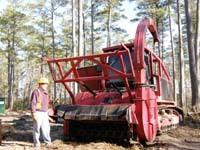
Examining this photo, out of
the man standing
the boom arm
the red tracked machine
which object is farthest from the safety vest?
the boom arm

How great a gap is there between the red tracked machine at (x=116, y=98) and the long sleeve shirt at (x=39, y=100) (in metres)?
0.71

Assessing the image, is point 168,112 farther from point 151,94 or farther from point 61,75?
point 61,75

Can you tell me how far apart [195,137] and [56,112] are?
485 cm

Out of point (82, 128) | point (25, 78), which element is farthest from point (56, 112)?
point (25, 78)

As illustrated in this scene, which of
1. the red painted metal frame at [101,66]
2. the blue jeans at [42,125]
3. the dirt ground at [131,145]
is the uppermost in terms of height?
the red painted metal frame at [101,66]

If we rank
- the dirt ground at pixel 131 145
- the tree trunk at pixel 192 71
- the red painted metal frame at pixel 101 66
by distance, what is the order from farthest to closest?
1. the tree trunk at pixel 192 71
2. the red painted metal frame at pixel 101 66
3. the dirt ground at pixel 131 145

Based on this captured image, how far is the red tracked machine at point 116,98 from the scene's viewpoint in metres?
9.74

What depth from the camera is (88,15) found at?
48125mm

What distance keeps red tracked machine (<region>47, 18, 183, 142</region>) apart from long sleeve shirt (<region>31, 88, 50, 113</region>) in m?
0.71

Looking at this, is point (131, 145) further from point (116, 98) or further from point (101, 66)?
point (101, 66)

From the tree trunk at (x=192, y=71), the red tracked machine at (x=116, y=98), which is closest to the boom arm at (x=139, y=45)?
the red tracked machine at (x=116, y=98)

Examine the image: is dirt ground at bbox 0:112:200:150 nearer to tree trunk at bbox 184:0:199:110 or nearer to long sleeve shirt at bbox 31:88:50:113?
long sleeve shirt at bbox 31:88:50:113

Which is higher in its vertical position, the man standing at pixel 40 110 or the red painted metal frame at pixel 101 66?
the red painted metal frame at pixel 101 66

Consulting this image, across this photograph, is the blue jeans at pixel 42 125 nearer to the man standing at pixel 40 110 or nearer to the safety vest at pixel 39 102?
the man standing at pixel 40 110
